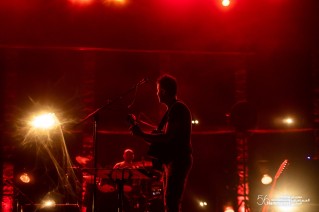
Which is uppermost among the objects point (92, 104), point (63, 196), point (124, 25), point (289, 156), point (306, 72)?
point (124, 25)

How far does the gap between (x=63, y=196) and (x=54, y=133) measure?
1879mm

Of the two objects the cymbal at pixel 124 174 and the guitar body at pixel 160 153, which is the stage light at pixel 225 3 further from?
the guitar body at pixel 160 153

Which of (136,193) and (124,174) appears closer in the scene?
(124,174)

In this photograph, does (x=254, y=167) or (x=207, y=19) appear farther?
(x=207, y=19)

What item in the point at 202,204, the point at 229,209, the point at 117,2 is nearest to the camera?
the point at 229,209

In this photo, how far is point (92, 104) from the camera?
10.1 meters

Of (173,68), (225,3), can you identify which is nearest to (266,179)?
(173,68)

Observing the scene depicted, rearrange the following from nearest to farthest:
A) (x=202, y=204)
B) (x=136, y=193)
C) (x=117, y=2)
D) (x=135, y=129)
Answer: (x=135, y=129), (x=136, y=193), (x=202, y=204), (x=117, y=2)

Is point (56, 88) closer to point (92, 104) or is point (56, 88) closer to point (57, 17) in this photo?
point (92, 104)

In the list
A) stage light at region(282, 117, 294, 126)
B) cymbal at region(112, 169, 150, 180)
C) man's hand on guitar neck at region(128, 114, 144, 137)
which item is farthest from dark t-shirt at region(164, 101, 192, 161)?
stage light at region(282, 117, 294, 126)

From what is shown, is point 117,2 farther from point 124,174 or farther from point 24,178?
point 124,174

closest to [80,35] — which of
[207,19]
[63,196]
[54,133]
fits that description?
[54,133]

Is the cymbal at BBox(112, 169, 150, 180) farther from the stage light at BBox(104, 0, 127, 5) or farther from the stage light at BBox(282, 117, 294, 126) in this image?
the stage light at BBox(282, 117, 294, 126)

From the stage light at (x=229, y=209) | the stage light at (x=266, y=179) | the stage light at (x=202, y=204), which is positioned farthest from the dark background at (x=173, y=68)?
the stage light at (x=266, y=179)
